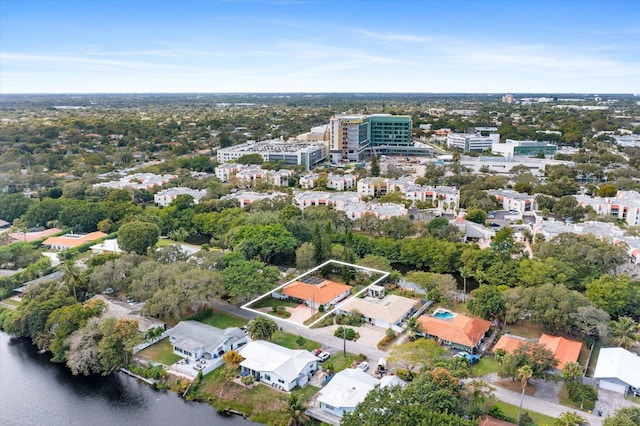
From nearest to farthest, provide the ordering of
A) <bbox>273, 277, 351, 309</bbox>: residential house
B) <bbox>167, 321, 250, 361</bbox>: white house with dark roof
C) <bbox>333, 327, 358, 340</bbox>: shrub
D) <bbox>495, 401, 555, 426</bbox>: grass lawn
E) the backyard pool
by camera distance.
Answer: <bbox>495, 401, 555, 426</bbox>: grass lawn, <bbox>167, 321, 250, 361</bbox>: white house with dark roof, <bbox>333, 327, 358, 340</bbox>: shrub, the backyard pool, <bbox>273, 277, 351, 309</bbox>: residential house

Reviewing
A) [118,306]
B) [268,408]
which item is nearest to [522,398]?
[268,408]

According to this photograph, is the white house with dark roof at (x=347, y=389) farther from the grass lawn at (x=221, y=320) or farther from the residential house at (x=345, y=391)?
the grass lawn at (x=221, y=320)

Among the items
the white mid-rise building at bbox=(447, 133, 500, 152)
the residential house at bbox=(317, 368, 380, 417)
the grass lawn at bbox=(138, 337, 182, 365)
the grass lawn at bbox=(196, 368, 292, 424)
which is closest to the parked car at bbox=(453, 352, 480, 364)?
the residential house at bbox=(317, 368, 380, 417)

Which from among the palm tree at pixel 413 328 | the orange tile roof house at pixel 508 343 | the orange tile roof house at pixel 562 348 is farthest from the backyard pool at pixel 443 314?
the orange tile roof house at pixel 562 348

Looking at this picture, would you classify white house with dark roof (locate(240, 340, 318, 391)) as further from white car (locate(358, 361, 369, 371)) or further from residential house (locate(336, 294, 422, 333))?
residential house (locate(336, 294, 422, 333))

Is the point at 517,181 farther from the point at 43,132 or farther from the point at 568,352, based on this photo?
the point at 43,132

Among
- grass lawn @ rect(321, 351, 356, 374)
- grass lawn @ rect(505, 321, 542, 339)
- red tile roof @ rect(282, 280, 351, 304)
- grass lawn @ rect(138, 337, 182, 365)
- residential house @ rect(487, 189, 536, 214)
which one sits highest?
residential house @ rect(487, 189, 536, 214)

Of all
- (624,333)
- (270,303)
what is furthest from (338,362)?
(624,333)
